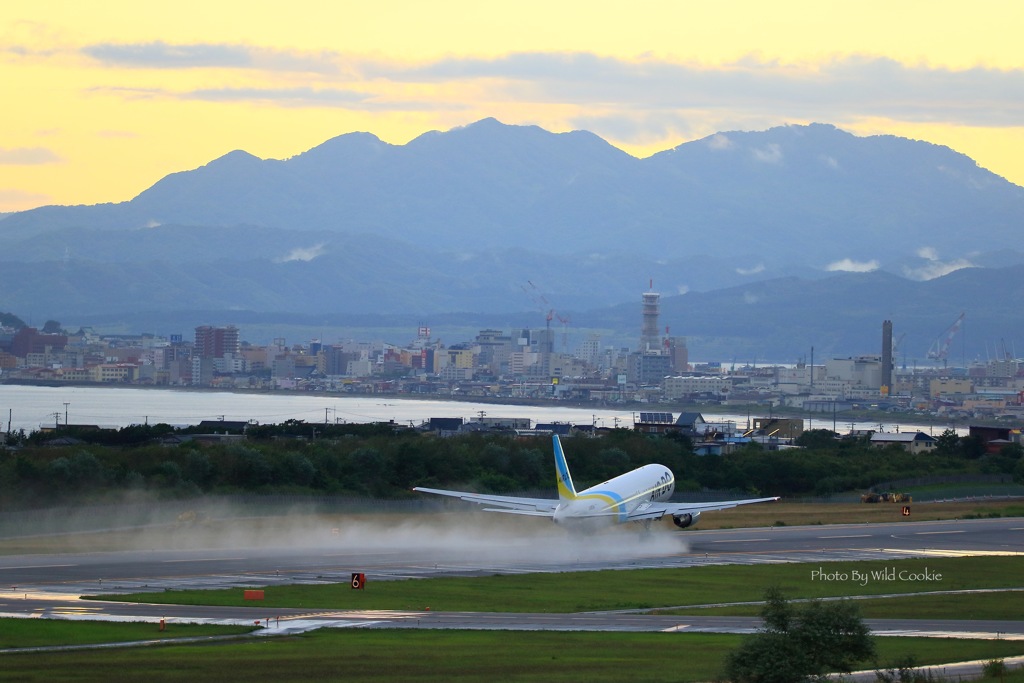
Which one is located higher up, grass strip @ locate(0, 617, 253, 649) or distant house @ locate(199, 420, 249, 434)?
distant house @ locate(199, 420, 249, 434)

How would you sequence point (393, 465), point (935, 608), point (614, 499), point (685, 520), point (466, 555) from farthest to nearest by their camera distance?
point (393, 465) < point (685, 520) < point (614, 499) < point (466, 555) < point (935, 608)

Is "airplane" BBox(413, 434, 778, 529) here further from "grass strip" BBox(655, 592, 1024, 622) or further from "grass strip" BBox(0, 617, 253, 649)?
"grass strip" BBox(0, 617, 253, 649)

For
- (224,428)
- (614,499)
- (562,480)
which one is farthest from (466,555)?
(224,428)

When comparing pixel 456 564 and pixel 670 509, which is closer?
pixel 456 564

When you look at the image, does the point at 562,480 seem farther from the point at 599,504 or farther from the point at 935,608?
the point at 935,608

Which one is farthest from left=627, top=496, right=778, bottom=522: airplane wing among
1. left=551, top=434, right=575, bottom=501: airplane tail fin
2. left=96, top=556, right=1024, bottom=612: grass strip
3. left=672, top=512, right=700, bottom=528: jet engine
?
left=96, top=556, right=1024, bottom=612: grass strip

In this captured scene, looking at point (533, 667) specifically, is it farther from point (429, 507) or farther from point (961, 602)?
point (429, 507)
